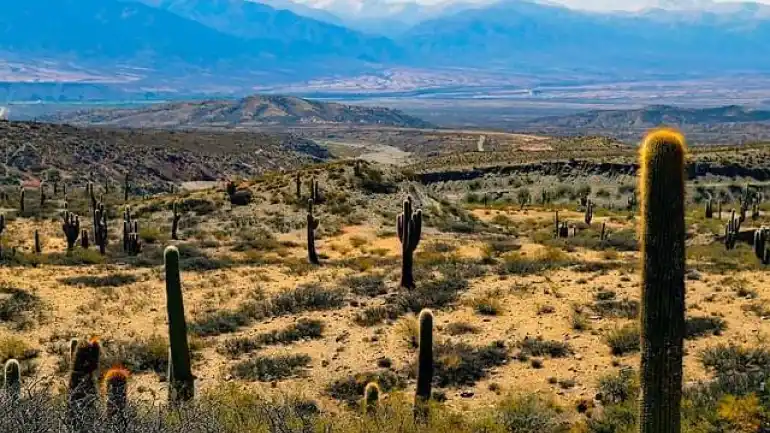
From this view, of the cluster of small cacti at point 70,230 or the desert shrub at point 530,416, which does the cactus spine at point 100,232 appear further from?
the desert shrub at point 530,416

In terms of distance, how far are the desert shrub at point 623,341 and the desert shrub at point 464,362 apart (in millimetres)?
1902

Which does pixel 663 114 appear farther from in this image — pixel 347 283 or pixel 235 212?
pixel 347 283

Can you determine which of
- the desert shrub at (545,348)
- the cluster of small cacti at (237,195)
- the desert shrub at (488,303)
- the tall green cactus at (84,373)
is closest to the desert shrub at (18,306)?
the tall green cactus at (84,373)

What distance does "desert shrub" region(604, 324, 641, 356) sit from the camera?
14.9 meters

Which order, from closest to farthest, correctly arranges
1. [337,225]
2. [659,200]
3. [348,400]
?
[659,200], [348,400], [337,225]

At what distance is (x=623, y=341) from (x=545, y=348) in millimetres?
1393

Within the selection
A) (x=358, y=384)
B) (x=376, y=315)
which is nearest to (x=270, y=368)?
(x=358, y=384)

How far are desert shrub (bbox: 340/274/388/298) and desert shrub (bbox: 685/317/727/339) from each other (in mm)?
7155

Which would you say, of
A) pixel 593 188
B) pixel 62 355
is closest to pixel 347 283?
pixel 62 355

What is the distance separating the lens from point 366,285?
68.1ft

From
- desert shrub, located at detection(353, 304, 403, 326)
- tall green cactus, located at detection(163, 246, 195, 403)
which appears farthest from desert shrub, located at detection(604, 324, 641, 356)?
→ tall green cactus, located at detection(163, 246, 195, 403)

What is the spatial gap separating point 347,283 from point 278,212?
51.6ft

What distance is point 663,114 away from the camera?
197 m

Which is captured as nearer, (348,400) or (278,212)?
(348,400)
